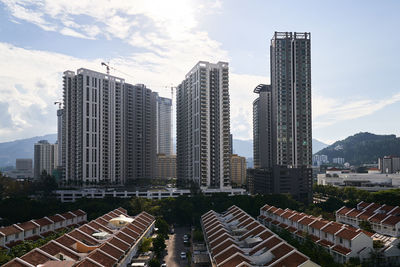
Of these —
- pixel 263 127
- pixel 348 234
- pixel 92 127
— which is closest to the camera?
pixel 348 234

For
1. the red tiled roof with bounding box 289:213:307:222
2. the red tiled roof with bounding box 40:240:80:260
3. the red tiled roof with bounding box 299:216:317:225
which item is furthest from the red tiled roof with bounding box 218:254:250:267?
the red tiled roof with bounding box 289:213:307:222

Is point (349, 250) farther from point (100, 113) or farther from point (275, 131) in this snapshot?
point (100, 113)

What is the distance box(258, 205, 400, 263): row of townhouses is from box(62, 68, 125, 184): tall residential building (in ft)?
255

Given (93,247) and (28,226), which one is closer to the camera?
(93,247)

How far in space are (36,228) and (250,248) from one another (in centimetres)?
3593

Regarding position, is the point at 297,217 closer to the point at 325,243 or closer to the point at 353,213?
the point at 325,243

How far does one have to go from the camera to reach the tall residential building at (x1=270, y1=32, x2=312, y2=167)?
112m

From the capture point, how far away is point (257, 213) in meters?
77.1

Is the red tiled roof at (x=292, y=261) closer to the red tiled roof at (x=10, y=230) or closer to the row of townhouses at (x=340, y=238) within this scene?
the row of townhouses at (x=340, y=238)

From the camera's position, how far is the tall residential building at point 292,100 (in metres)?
112

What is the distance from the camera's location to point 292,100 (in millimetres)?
111750

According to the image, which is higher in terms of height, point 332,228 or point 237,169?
point 237,169

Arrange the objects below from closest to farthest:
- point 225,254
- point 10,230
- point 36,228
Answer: point 225,254
point 10,230
point 36,228

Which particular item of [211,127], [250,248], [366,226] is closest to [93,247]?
[250,248]
